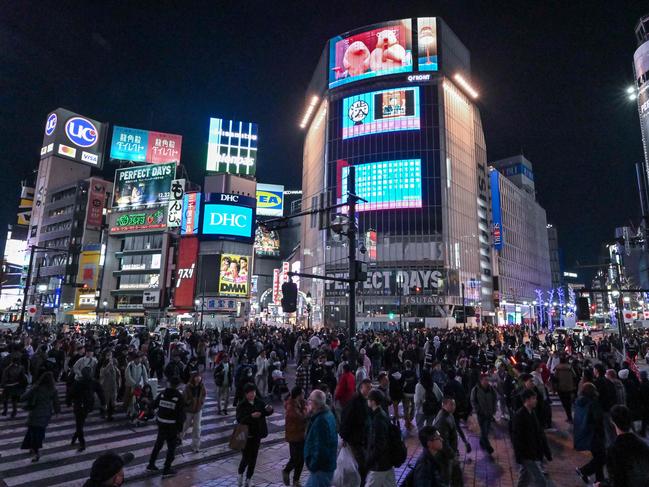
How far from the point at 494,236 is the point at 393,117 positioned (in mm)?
36668

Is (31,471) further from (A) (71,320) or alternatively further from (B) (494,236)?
(B) (494,236)

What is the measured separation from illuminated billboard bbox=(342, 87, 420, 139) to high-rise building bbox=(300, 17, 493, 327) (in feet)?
0.61

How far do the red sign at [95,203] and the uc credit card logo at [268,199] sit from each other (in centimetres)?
3222

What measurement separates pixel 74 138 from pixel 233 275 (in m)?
56.9

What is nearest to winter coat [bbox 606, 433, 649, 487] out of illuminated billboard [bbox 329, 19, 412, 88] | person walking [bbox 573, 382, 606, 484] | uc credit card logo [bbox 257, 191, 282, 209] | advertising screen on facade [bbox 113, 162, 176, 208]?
person walking [bbox 573, 382, 606, 484]

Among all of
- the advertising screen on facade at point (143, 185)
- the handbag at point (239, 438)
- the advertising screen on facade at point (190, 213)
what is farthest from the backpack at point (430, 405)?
the advertising screen on facade at point (143, 185)

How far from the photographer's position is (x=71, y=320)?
74.2 m

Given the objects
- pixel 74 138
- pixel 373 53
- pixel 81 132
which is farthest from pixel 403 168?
pixel 74 138

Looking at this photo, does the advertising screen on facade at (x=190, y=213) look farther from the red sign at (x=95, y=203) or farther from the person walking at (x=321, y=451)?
the person walking at (x=321, y=451)

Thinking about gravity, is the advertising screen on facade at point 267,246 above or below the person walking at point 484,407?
above

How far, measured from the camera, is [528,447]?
5.71m

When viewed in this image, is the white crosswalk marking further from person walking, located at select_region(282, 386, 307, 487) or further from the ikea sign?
the ikea sign

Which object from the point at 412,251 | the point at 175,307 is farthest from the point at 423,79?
the point at 175,307

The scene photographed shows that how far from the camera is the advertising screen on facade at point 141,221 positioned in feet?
221
